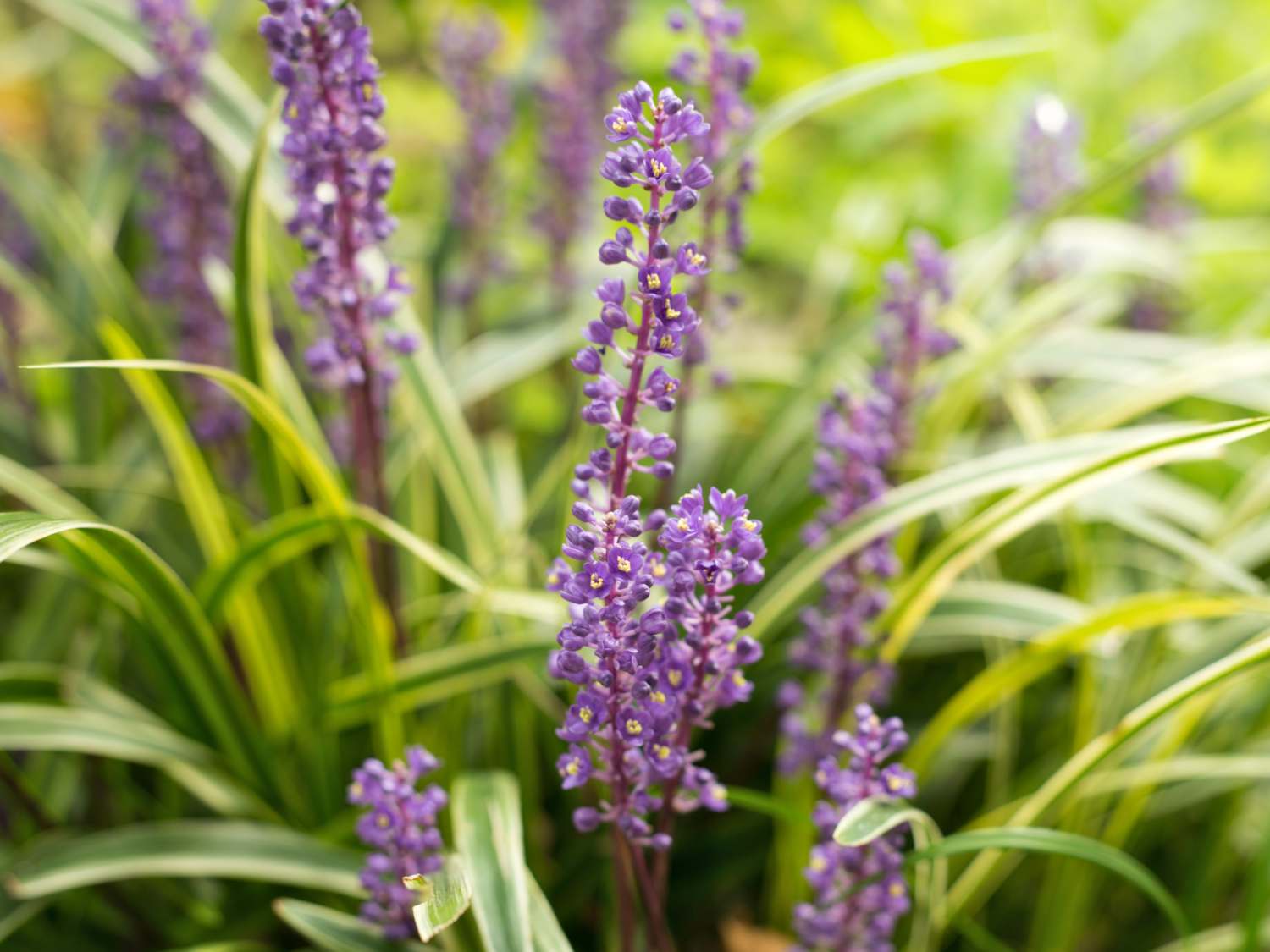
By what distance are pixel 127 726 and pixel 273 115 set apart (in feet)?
3.27

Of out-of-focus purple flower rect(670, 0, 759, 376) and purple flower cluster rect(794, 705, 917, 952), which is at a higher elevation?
out-of-focus purple flower rect(670, 0, 759, 376)

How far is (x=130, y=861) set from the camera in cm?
170

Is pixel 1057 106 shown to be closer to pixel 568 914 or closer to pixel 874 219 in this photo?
pixel 874 219

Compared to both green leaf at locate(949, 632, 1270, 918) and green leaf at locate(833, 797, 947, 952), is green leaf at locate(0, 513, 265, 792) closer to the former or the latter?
green leaf at locate(833, 797, 947, 952)

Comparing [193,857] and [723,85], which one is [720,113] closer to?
[723,85]

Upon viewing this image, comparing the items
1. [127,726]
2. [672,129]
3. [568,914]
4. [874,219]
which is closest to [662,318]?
[672,129]

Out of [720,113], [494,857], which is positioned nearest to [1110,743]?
[494,857]

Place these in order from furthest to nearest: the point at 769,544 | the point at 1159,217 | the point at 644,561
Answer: the point at 1159,217
the point at 769,544
the point at 644,561

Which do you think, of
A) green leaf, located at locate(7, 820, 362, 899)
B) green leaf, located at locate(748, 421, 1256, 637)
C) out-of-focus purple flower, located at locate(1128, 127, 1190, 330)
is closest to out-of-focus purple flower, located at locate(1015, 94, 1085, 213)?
out-of-focus purple flower, located at locate(1128, 127, 1190, 330)

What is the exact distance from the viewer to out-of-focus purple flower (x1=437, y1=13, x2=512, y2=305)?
2594 millimetres

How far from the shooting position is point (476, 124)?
2631 mm

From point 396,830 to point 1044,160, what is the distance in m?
1.98

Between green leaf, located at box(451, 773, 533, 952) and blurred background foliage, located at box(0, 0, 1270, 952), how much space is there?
22 cm

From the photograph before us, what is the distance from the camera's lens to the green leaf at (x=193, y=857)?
1671 mm
